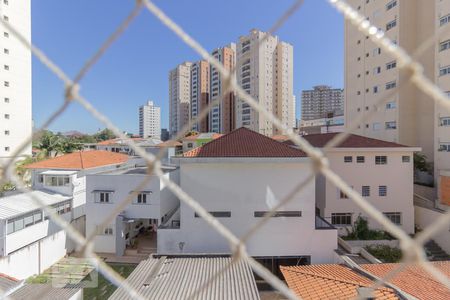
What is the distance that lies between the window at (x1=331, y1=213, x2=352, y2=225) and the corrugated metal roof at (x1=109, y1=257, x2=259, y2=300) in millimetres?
5242

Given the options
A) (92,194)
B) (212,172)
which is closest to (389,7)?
(212,172)

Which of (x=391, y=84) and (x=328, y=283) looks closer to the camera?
(x=328, y=283)

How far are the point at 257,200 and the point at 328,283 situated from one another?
2921 mm

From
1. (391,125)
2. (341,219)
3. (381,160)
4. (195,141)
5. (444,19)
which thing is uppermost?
(444,19)

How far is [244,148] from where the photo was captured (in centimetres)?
800

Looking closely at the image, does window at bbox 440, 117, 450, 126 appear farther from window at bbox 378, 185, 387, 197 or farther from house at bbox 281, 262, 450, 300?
house at bbox 281, 262, 450, 300

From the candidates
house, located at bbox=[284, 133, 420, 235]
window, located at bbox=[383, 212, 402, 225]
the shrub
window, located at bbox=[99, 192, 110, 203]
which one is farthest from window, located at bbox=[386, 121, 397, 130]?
window, located at bbox=[99, 192, 110, 203]

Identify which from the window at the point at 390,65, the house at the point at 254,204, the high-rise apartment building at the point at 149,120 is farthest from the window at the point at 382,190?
the high-rise apartment building at the point at 149,120

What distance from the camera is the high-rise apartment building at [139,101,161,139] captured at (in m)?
62.7

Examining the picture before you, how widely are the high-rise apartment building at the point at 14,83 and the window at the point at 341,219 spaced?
15318 millimetres

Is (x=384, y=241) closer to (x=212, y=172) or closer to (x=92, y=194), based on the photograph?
(x=212, y=172)

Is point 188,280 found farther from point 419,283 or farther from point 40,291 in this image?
point 419,283

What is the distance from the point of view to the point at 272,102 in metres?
34.5

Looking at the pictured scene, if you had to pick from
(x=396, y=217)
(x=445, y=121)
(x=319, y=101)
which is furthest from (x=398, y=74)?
(x=319, y=101)
